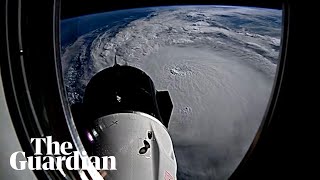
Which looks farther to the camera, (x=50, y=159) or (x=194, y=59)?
(x=194, y=59)

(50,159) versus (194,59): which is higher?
(50,159)

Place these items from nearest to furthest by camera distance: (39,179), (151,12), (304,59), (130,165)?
(304,59)
(39,179)
(130,165)
(151,12)

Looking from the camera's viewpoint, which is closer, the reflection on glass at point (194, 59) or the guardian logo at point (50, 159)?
the guardian logo at point (50, 159)

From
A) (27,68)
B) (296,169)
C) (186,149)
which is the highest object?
(27,68)

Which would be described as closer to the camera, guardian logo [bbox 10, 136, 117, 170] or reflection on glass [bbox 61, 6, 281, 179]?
guardian logo [bbox 10, 136, 117, 170]

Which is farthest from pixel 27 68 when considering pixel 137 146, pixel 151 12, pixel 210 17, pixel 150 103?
pixel 210 17

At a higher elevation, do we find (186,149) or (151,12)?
(151,12)

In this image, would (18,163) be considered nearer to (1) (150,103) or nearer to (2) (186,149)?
(1) (150,103)

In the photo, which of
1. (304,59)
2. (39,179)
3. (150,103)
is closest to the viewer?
(304,59)
